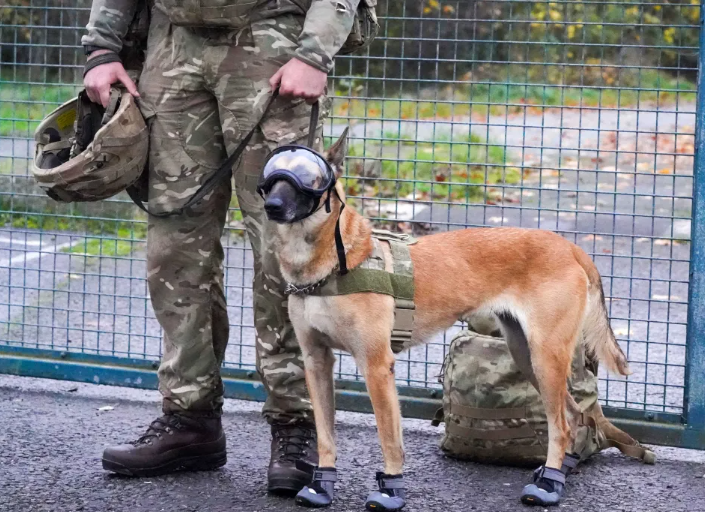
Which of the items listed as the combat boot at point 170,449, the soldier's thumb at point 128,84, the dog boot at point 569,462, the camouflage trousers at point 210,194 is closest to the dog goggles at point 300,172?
the camouflage trousers at point 210,194

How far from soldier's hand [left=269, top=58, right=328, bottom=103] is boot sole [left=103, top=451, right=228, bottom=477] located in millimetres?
1468

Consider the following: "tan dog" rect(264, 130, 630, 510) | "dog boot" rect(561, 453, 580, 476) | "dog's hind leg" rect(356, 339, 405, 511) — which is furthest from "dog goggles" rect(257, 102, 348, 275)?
"dog boot" rect(561, 453, 580, 476)

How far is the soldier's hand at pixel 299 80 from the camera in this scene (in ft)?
11.0

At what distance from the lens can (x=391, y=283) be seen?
351 centimetres

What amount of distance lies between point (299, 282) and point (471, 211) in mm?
5986

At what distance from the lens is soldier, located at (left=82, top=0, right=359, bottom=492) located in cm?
347

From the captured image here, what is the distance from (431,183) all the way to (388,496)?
1.64m

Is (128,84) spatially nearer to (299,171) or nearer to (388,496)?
(299,171)

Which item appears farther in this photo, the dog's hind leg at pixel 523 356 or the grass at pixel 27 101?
the grass at pixel 27 101

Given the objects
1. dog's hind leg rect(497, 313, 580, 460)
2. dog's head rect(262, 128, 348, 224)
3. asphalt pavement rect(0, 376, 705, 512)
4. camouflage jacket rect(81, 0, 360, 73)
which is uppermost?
camouflage jacket rect(81, 0, 360, 73)

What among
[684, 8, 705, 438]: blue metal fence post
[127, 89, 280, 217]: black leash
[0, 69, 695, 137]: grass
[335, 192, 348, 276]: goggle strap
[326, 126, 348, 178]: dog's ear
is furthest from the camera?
[0, 69, 695, 137]: grass

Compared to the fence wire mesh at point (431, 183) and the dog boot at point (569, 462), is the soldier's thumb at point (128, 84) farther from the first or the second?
the dog boot at point (569, 462)

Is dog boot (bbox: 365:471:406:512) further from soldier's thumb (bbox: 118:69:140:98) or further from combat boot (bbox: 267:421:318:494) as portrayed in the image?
soldier's thumb (bbox: 118:69:140:98)

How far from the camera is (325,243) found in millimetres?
3420
